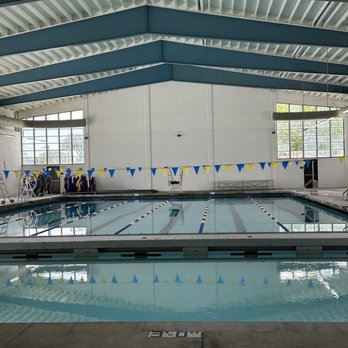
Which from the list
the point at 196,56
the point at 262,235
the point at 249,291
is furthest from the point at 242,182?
the point at 249,291

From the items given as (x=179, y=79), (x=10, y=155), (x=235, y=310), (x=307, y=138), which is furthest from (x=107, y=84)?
(x=235, y=310)

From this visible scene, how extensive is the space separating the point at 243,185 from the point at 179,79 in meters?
6.14

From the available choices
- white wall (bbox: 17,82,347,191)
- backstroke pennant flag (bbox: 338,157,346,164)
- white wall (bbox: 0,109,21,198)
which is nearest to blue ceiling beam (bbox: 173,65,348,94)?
white wall (bbox: 17,82,347,191)

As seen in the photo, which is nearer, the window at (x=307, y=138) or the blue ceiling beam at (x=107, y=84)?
the blue ceiling beam at (x=107, y=84)

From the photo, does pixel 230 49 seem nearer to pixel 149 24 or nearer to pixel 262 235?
pixel 149 24

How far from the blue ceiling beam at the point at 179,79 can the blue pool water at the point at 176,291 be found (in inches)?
458

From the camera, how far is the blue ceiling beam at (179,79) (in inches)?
657

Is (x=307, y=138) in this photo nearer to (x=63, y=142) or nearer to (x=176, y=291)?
(x=63, y=142)

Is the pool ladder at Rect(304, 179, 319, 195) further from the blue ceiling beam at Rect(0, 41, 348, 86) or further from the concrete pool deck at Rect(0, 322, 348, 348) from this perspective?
the concrete pool deck at Rect(0, 322, 348, 348)

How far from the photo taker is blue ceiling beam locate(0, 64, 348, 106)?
16688 millimetres

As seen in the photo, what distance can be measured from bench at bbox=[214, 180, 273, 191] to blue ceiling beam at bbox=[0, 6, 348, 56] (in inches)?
430

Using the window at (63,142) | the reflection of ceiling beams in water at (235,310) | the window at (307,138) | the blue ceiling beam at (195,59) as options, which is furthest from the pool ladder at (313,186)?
the reflection of ceiling beams in water at (235,310)

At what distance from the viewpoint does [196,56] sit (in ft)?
42.2

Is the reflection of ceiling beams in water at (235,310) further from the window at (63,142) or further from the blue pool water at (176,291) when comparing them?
the window at (63,142)
